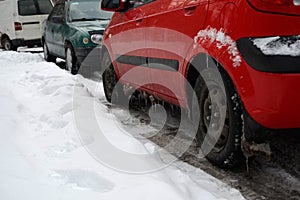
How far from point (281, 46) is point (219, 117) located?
0.80 metres

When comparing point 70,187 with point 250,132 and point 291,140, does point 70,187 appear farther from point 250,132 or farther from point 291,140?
point 291,140

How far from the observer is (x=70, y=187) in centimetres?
239

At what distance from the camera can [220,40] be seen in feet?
9.18

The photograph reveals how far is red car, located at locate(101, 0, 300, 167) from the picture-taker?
247 cm

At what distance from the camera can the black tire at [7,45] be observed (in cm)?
1383

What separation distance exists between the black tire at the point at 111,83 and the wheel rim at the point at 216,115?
2.50 metres

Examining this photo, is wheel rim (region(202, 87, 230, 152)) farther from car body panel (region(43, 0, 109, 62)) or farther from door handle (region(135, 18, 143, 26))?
car body panel (region(43, 0, 109, 62))

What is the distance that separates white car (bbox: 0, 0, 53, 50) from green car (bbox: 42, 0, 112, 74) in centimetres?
299

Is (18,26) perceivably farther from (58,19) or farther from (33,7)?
(58,19)

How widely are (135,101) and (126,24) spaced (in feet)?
4.68

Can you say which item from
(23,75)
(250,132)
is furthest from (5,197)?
(23,75)

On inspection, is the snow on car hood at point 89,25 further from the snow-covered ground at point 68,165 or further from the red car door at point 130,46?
the snow-covered ground at point 68,165

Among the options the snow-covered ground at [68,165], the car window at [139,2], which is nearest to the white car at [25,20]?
the snow-covered ground at [68,165]

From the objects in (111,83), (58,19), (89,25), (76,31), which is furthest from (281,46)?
(58,19)
